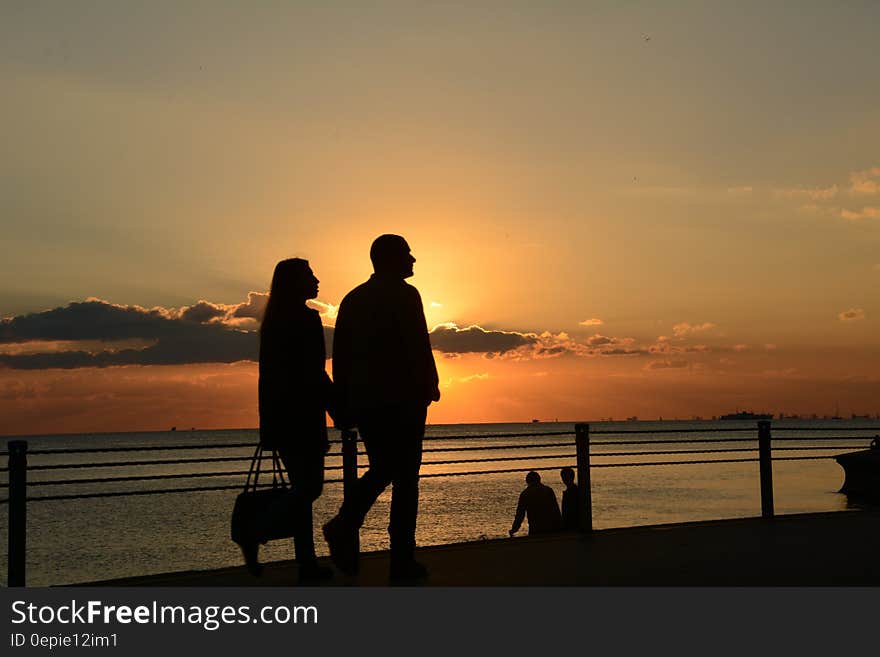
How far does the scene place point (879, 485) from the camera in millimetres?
27422

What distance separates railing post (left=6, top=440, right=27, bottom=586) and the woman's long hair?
80.1 inches

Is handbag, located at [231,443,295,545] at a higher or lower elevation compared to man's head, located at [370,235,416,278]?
lower

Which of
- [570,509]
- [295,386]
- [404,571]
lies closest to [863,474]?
[570,509]

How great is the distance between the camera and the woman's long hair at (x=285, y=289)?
245 inches

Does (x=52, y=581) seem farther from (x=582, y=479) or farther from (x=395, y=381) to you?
(x=395, y=381)

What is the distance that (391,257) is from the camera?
6344 mm

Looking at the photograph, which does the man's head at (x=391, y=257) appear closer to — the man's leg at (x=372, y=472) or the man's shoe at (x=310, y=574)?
the man's leg at (x=372, y=472)

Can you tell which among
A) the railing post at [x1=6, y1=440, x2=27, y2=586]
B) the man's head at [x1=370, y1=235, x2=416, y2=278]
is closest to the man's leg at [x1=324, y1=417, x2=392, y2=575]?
the man's head at [x1=370, y1=235, x2=416, y2=278]

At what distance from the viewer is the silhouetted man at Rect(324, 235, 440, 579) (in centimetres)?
611

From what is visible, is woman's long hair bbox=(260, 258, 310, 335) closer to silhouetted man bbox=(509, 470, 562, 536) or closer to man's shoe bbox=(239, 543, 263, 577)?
man's shoe bbox=(239, 543, 263, 577)

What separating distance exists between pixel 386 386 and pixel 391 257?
2.70 ft
